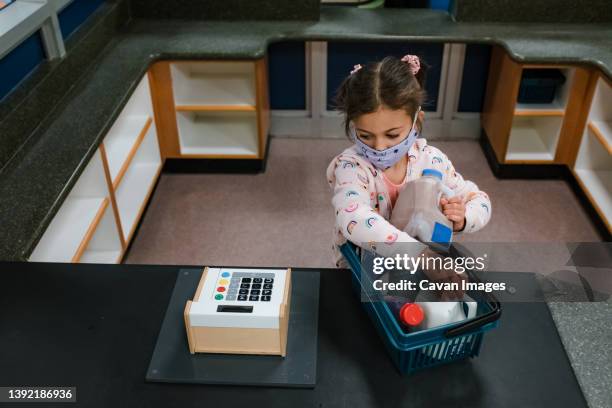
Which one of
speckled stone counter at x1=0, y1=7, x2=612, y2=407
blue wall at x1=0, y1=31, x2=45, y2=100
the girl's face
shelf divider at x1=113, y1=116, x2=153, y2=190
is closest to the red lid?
the girl's face

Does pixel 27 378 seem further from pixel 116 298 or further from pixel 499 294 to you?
pixel 499 294

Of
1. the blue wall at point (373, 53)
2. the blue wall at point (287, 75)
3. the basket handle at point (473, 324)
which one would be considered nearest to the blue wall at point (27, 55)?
the blue wall at point (287, 75)

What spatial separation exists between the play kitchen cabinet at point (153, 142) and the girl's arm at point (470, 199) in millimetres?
1407

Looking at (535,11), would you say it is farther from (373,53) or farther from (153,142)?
(153,142)

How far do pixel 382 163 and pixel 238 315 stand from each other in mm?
592

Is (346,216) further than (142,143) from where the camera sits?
No

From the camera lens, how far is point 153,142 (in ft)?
10.5

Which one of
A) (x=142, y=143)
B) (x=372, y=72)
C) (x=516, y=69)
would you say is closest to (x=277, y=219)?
(x=142, y=143)

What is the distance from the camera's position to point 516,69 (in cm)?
308

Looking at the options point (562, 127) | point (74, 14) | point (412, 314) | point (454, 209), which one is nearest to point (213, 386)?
point (412, 314)

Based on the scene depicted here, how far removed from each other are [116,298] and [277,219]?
1.84 meters

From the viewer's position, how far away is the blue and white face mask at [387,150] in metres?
1.41

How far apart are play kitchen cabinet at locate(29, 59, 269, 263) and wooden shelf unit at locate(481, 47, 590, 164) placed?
1372 mm

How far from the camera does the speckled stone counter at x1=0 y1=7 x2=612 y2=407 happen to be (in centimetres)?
194
